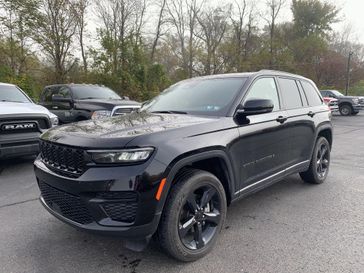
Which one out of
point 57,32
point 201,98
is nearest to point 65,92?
point 201,98

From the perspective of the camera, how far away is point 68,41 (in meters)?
19.1

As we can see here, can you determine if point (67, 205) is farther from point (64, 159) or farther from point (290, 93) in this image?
point (290, 93)

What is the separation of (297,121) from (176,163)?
2387 mm

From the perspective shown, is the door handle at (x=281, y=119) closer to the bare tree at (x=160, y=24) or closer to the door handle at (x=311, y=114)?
the door handle at (x=311, y=114)

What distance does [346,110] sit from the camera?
20.9 meters

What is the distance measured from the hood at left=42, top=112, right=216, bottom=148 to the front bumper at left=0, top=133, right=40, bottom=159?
288 centimetres

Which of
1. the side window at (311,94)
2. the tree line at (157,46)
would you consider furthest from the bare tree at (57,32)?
the side window at (311,94)

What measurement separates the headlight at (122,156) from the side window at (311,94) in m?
3.32

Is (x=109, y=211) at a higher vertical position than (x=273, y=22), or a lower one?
lower

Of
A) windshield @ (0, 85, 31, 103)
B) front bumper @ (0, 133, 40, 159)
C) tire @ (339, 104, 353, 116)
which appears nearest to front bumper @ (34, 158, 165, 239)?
front bumper @ (0, 133, 40, 159)

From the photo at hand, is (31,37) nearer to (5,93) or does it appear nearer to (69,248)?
(5,93)

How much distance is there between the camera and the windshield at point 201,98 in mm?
3410

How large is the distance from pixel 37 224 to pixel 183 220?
189 cm

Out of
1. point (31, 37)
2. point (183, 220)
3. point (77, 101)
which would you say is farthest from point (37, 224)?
point (31, 37)
